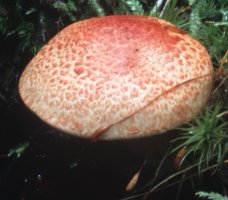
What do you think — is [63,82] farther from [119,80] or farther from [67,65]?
[119,80]

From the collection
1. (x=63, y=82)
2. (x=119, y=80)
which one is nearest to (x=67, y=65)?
(x=63, y=82)

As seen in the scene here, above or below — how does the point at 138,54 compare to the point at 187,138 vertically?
above

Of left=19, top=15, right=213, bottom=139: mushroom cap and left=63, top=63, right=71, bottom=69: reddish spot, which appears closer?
left=19, top=15, right=213, bottom=139: mushroom cap

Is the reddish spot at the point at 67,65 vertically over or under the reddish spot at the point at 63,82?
over

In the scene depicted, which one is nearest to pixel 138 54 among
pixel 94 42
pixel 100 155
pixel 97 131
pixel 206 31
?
pixel 94 42

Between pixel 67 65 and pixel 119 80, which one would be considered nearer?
pixel 119 80

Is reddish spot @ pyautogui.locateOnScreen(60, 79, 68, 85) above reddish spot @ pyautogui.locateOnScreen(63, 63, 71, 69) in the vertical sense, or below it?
below

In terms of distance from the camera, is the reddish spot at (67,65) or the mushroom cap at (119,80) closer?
the mushroom cap at (119,80)

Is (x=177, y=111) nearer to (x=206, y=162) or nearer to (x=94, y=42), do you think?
(x=206, y=162)
